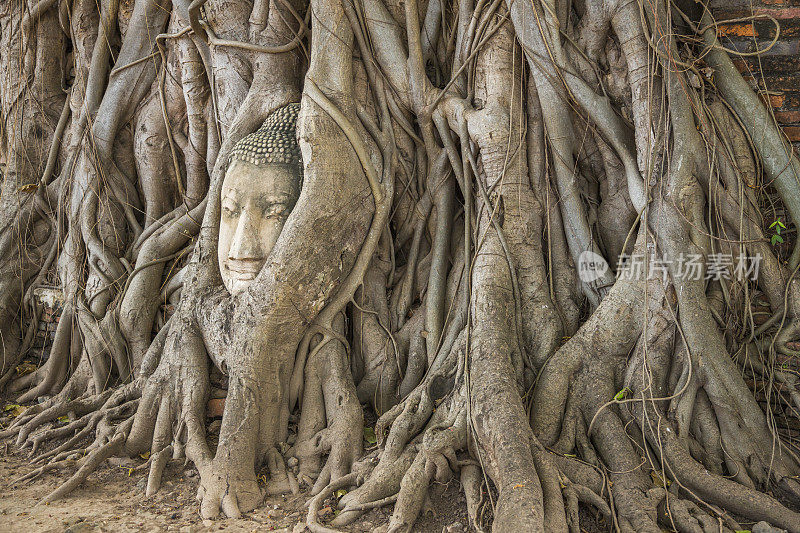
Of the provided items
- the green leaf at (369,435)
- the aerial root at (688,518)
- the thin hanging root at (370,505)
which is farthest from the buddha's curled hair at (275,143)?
the aerial root at (688,518)

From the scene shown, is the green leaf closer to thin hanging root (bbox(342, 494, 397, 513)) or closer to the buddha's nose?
thin hanging root (bbox(342, 494, 397, 513))

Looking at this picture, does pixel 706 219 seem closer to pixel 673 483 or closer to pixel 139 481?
pixel 673 483

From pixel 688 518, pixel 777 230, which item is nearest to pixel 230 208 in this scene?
pixel 688 518

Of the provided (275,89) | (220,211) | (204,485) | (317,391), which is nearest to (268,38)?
(275,89)

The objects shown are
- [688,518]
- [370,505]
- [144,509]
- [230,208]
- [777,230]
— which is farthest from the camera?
[230,208]

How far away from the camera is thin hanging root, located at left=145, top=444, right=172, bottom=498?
2.40 meters

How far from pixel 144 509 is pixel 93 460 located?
1.37ft

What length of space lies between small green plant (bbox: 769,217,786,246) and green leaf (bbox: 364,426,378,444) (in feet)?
6.40

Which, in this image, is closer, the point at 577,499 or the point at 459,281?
the point at 577,499

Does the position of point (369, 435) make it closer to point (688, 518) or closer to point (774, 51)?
point (688, 518)

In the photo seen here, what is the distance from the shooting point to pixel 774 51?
2.71 meters

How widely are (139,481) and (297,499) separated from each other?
696mm

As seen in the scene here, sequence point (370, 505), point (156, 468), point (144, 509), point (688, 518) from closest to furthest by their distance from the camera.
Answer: point (688, 518) < point (370, 505) < point (144, 509) < point (156, 468)

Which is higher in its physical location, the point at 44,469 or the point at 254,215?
the point at 254,215
